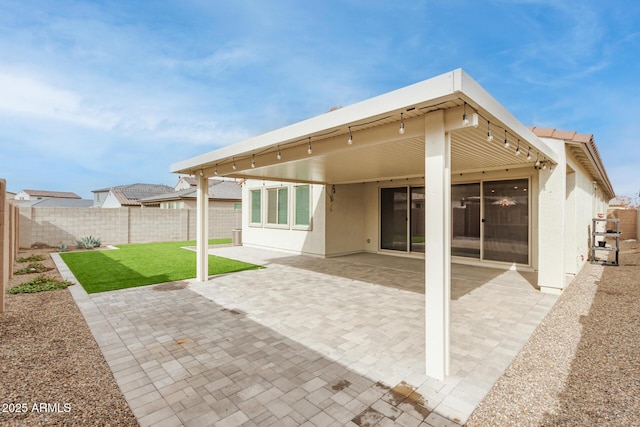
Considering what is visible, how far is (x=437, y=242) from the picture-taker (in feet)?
9.64

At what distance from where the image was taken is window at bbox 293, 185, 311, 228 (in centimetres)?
1138

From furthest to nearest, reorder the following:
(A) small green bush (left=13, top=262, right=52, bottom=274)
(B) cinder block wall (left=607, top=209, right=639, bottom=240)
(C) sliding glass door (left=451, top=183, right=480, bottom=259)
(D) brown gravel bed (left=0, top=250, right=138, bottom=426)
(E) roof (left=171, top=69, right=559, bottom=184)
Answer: (B) cinder block wall (left=607, top=209, right=639, bottom=240)
(C) sliding glass door (left=451, top=183, right=480, bottom=259)
(A) small green bush (left=13, top=262, right=52, bottom=274)
(E) roof (left=171, top=69, right=559, bottom=184)
(D) brown gravel bed (left=0, top=250, right=138, bottom=426)

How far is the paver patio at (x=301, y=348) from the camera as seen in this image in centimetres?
252

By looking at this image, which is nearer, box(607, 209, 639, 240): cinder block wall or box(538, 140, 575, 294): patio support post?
box(538, 140, 575, 294): patio support post

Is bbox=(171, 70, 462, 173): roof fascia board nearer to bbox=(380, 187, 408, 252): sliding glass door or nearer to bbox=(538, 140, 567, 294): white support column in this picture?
bbox=(538, 140, 567, 294): white support column

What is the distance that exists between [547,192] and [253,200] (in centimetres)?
1087

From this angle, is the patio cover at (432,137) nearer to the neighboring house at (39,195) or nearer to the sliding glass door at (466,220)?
the sliding glass door at (466,220)

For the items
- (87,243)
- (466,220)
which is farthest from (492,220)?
(87,243)

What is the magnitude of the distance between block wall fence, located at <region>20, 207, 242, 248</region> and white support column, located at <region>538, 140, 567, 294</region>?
51.7 ft

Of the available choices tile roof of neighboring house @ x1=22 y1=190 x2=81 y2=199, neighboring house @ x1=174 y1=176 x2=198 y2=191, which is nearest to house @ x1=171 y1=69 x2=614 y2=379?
neighboring house @ x1=174 y1=176 x2=198 y2=191

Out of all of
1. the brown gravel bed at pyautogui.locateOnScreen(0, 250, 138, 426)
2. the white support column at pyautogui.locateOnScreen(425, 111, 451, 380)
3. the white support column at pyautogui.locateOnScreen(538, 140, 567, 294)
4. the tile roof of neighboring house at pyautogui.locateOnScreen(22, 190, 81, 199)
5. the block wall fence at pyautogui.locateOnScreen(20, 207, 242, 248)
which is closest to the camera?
the brown gravel bed at pyautogui.locateOnScreen(0, 250, 138, 426)

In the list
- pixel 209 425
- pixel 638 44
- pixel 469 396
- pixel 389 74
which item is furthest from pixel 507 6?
pixel 209 425

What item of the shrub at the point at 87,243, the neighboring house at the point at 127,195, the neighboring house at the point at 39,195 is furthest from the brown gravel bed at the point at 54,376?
the neighboring house at the point at 39,195

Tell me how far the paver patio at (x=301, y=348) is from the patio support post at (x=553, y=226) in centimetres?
39
